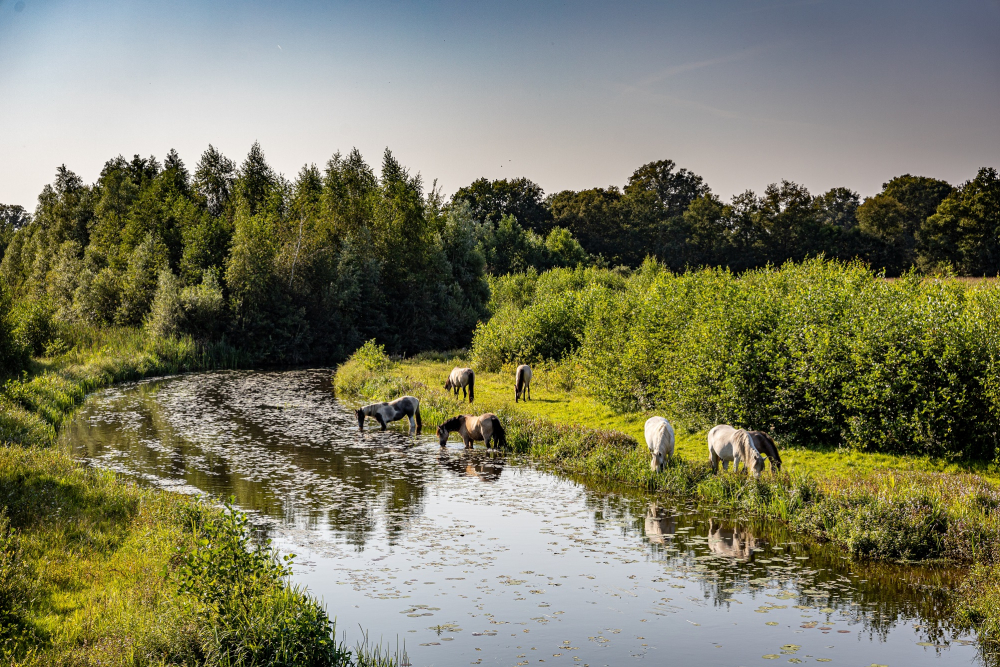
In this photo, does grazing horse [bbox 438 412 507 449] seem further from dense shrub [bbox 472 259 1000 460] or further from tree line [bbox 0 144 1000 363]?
tree line [bbox 0 144 1000 363]

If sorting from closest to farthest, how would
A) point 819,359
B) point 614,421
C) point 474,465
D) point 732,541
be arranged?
point 732,541, point 819,359, point 474,465, point 614,421

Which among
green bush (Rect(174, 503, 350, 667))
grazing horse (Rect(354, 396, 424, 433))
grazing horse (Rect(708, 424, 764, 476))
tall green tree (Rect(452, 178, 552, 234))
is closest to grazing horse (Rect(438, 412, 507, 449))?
grazing horse (Rect(354, 396, 424, 433))

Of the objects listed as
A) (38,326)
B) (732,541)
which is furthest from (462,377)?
(38,326)

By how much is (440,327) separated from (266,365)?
1596 centimetres

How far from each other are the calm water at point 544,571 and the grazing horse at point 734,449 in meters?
1.79

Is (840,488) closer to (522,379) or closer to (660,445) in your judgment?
(660,445)

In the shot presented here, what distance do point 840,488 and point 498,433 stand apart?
10.9 m

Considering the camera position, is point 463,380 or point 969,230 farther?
point 969,230

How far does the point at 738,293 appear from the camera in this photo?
21.9 metres

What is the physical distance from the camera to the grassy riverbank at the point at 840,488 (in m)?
12.1

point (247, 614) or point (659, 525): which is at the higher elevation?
point (247, 614)

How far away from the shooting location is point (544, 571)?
12352mm

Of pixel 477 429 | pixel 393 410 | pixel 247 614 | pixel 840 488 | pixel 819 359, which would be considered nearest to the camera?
pixel 247 614

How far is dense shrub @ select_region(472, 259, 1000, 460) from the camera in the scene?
16.2 m
